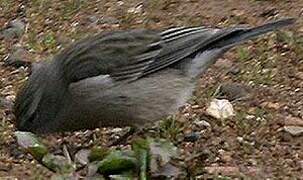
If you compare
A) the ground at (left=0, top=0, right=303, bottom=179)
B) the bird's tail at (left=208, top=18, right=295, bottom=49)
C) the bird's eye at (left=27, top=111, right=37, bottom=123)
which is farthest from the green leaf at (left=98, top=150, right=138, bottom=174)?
the bird's tail at (left=208, top=18, right=295, bottom=49)

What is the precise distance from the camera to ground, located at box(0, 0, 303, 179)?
5.55 meters

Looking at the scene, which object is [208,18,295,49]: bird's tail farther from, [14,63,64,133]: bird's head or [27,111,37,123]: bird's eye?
[27,111,37,123]: bird's eye

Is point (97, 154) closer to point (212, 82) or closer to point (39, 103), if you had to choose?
point (39, 103)

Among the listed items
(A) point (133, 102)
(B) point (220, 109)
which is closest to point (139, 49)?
(A) point (133, 102)

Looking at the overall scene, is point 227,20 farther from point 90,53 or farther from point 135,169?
point 135,169

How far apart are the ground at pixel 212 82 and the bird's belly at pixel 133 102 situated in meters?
0.17

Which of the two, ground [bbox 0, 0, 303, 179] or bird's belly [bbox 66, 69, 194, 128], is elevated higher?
bird's belly [bbox 66, 69, 194, 128]

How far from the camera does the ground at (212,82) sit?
5555mm

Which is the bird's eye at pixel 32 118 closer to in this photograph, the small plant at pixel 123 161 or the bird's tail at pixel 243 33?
the small plant at pixel 123 161

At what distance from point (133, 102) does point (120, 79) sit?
14cm

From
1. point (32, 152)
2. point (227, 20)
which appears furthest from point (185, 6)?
point (32, 152)

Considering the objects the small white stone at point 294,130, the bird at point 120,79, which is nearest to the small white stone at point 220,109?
the bird at point 120,79

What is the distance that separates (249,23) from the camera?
716cm

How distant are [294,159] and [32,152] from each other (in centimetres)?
123
